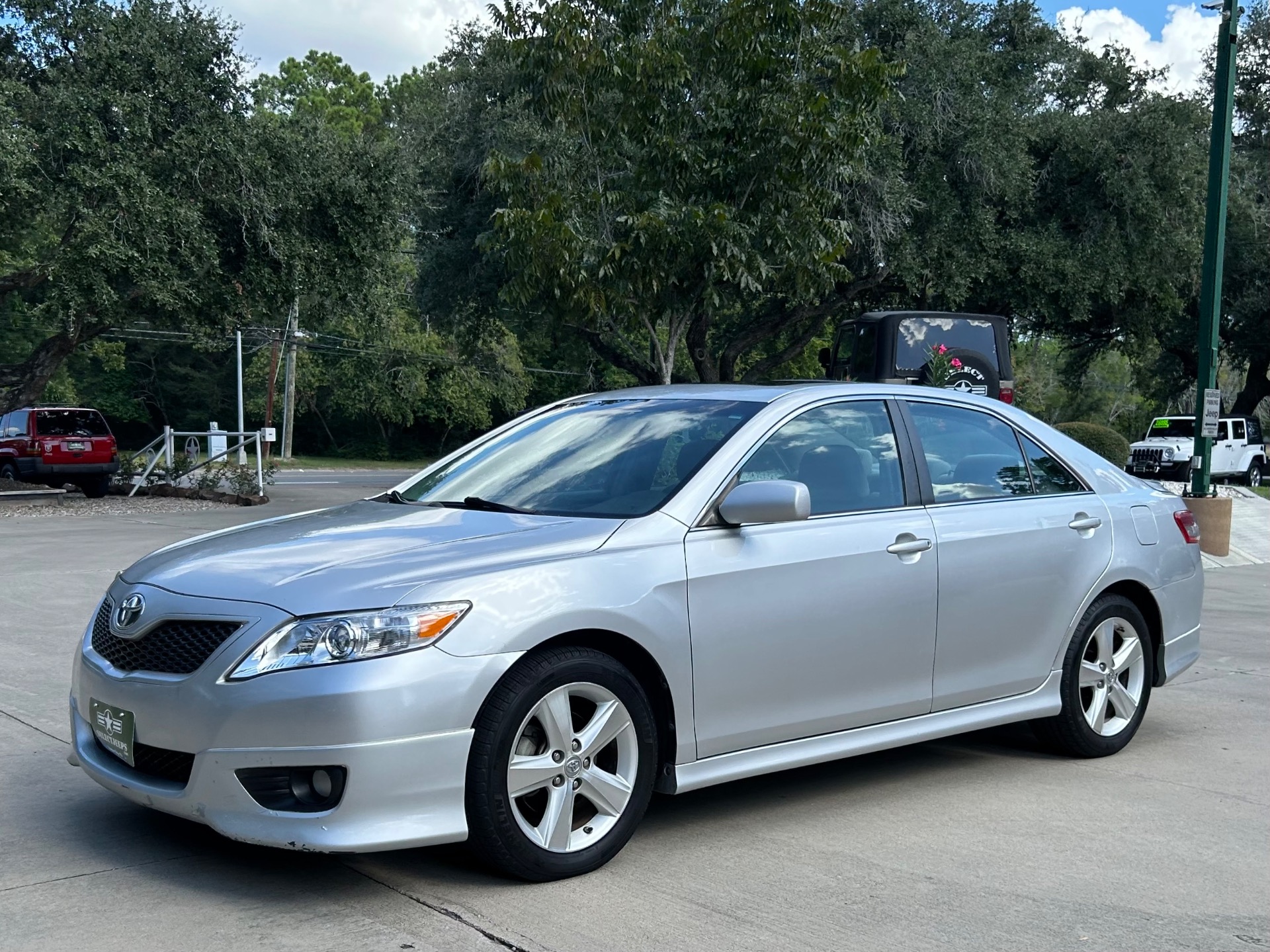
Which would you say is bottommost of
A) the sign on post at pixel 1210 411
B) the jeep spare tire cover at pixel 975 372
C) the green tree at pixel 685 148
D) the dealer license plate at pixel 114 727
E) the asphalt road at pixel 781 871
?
the asphalt road at pixel 781 871

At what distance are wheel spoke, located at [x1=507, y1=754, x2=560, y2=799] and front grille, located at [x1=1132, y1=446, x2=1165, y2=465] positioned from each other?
3289 centimetres

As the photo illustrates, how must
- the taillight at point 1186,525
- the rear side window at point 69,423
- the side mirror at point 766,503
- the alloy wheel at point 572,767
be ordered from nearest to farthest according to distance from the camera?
1. the alloy wheel at point 572,767
2. the side mirror at point 766,503
3. the taillight at point 1186,525
4. the rear side window at point 69,423

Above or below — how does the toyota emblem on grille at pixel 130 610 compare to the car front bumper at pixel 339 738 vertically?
above

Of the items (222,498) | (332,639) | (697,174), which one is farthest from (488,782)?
(222,498)

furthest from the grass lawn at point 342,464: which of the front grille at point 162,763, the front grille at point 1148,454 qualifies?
the front grille at point 162,763

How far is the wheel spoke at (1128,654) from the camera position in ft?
19.9

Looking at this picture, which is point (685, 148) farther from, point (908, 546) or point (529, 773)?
point (529, 773)

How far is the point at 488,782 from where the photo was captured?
13.0ft

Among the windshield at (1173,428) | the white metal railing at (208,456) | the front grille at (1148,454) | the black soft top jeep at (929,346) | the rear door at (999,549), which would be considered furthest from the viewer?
the windshield at (1173,428)

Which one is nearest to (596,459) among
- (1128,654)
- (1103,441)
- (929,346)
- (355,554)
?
(355,554)

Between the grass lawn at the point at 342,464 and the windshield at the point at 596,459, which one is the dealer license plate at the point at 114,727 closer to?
the windshield at the point at 596,459

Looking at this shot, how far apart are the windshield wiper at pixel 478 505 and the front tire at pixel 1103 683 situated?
2590 millimetres

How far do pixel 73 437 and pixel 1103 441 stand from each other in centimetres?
2134

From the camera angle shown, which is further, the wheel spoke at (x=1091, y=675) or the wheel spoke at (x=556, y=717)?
the wheel spoke at (x=1091, y=675)
